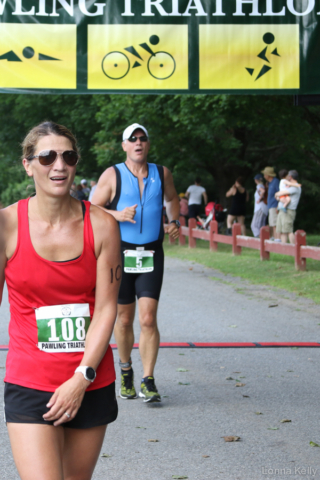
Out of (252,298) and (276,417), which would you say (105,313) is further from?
(252,298)

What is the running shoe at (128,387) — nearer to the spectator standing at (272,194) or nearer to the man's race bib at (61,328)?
the man's race bib at (61,328)

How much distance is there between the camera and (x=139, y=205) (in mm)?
6023

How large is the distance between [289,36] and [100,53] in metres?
2.21

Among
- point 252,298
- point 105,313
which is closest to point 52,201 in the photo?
point 105,313

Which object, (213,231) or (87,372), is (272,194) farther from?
(87,372)

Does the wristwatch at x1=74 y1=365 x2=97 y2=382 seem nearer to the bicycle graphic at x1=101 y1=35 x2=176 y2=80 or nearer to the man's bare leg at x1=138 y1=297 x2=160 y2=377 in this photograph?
the man's bare leg at x1=138 y1=297 x2=160 y2=377

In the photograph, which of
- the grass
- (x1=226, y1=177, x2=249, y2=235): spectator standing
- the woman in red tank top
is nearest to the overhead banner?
the grass

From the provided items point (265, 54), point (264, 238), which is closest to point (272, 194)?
point (264, 238)

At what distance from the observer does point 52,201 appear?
2916 mm

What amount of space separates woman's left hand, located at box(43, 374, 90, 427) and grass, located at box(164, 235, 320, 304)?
9.06 m

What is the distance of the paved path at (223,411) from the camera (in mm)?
4402

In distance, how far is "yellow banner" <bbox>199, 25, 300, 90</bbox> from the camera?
8.61 metres

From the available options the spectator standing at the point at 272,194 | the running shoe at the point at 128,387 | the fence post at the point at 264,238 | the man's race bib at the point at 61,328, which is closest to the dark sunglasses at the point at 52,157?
the man's race bib at the point at 61,328

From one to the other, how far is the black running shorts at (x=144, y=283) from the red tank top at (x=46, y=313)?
3053 millimetres
